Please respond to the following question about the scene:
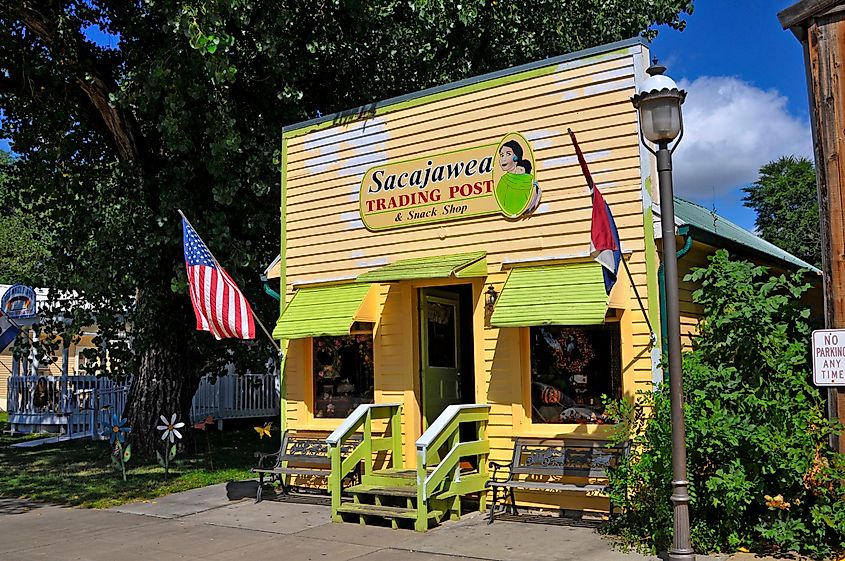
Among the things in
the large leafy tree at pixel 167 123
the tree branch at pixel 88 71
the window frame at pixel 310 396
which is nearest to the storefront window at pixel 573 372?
the window frame at pixel 310 396

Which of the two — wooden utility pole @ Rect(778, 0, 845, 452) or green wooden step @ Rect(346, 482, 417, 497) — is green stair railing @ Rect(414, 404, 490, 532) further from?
wooden utility pole @ Rect(778, 0, 845, 452)

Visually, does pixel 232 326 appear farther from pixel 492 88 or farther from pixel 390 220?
pixel 492 88

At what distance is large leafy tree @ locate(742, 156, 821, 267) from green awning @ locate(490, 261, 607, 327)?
27.9 metres

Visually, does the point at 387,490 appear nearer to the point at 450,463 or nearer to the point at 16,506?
the point at 450,463

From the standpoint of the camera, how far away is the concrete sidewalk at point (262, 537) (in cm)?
784

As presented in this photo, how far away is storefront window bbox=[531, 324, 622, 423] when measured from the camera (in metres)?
9.04

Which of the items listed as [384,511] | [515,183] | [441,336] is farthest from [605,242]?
[384,511]

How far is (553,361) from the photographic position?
942cm

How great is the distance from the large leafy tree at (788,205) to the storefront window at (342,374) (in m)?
27.5

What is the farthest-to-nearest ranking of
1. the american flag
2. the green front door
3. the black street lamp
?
the american flag
the green front door
the black street lamp

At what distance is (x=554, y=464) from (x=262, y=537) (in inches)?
126

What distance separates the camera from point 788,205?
120ft

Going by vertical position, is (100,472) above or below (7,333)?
below

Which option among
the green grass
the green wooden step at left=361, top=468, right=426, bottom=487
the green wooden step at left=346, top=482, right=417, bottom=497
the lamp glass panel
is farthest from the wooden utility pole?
the green grass
